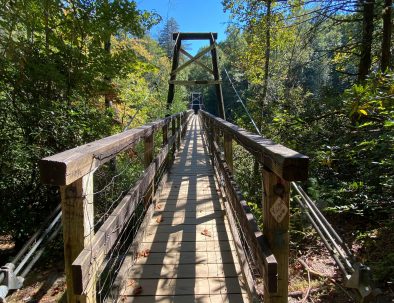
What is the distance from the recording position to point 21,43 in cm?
423

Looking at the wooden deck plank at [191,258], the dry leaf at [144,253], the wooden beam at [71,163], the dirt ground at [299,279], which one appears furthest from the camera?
the dirt ground at [299,279]

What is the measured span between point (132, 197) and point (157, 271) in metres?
0.67

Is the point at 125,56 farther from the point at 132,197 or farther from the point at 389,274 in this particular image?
the point at 389,274

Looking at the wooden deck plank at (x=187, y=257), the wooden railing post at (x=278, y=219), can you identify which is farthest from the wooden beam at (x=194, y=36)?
the wooden railing post at (x=278, y=219)

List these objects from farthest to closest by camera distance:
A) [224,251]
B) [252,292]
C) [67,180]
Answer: [224,251], [252,292], [67,180]

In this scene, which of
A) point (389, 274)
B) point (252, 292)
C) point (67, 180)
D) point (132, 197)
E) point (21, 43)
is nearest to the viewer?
point (67, 180)

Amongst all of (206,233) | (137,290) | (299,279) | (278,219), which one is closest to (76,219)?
(278,219)

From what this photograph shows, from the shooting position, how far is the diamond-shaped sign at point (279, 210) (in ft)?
4.71

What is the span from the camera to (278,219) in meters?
1.45

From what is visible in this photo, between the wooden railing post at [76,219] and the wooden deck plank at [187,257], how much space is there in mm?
816

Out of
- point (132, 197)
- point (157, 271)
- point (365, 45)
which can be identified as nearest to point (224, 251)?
point (157, 271)

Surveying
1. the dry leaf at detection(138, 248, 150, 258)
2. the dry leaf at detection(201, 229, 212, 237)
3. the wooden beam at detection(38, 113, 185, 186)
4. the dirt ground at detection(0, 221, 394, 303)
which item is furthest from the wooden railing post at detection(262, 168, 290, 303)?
the dirt ground at detection(0, 221, 394, 303)

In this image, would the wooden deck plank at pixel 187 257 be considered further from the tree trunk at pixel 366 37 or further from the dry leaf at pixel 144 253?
the tree trunk at pixel 366 37

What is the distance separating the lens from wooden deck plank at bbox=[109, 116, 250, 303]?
2.16 metres
